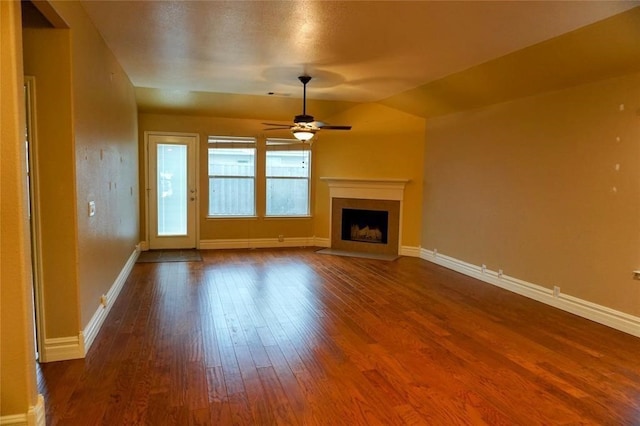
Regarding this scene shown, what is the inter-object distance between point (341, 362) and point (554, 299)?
2890 millimetres

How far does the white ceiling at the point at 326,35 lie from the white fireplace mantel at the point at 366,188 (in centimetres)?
224

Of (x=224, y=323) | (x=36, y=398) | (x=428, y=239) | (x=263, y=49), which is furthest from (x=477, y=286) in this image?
(x=36, y=398)

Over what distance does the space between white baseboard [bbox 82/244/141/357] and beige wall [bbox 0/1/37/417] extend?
1011 mm

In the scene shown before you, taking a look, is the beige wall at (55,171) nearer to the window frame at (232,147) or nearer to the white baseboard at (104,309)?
the white baseboard at (104,309)

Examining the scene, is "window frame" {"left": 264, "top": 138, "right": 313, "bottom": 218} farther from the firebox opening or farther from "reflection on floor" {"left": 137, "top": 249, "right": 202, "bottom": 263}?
"reflection on floor" {"left": 137, "top": 249, "right": 202, "bottom": 263}

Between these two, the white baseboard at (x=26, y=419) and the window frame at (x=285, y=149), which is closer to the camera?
the white baseboard at (x=26, y=419)

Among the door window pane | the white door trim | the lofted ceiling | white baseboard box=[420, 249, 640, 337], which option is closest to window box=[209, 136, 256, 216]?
the white door trim

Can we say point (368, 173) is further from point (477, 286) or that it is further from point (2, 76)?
point (2, 76)

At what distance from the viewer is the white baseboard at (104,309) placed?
10.7ft

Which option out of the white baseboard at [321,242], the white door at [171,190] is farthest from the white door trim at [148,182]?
the white baseboard at [321,242]

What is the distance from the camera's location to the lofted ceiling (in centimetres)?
Result: 309

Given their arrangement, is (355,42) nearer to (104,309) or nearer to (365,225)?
(104,309)

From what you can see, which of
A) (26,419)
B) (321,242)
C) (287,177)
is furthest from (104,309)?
(321,242)

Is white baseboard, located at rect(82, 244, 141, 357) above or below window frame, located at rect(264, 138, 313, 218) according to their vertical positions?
below
